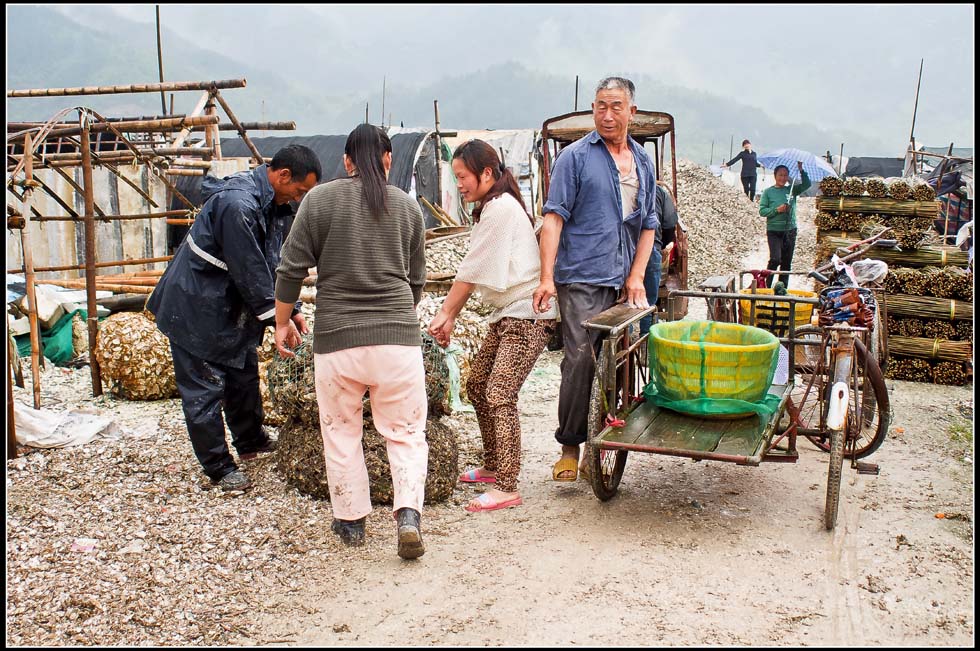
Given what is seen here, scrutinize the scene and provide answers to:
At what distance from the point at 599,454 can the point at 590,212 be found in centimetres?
128

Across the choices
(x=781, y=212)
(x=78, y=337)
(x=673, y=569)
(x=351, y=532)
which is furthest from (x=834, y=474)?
(x=781, y=212)

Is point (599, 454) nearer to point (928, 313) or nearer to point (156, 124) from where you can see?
point (928, 313)

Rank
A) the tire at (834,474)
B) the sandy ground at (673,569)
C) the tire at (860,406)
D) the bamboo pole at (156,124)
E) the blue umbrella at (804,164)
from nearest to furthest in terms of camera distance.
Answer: the sandy ground at (673,569) → the tire at (834,474) → the tire at (860,406) → the bamboo pole at (156,124) → the blue umbrella at (804,164)

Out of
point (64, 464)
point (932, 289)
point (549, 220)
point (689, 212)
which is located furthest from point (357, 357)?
point (689, 212)

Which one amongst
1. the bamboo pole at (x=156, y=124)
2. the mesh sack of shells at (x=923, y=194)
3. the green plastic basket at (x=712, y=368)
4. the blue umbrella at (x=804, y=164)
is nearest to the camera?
the green plastic basket at (x=712, y=368)

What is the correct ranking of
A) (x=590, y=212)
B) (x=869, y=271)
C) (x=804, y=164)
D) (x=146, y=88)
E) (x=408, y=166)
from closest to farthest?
(x=590, y=212) → (x=869, y=271) → (x=146, y=88) → (x=804, y=164) → (x=408, y=166)

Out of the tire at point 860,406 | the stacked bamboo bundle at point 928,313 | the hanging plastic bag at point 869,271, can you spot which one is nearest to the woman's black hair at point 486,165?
the tire at point 860,406

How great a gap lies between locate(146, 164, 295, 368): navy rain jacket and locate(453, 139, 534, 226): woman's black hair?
1052mm

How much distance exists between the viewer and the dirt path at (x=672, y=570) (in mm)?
3084

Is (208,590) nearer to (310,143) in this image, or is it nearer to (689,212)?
(310,143)

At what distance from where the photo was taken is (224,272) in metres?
4.37

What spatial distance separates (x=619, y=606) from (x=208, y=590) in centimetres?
170

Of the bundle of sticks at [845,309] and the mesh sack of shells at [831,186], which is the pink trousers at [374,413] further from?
the mesh sack of shells at [831,186]

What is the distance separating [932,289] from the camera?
7637mm
